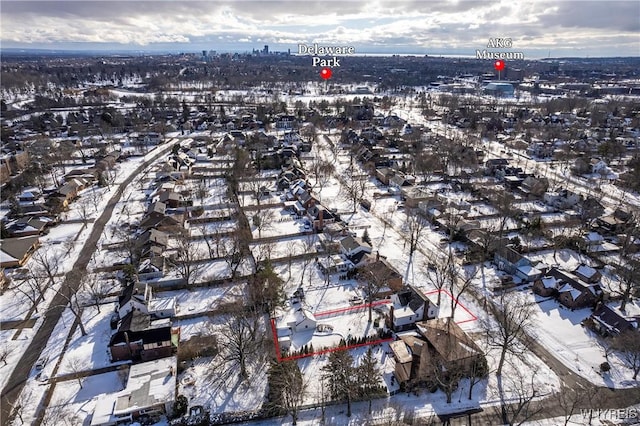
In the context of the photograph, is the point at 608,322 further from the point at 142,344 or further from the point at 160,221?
the point at 160,221

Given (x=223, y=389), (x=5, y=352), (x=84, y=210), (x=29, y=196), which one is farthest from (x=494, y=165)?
(x=29, y=196)

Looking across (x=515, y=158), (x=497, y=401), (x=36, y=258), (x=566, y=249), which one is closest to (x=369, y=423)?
(x=497, y=401)

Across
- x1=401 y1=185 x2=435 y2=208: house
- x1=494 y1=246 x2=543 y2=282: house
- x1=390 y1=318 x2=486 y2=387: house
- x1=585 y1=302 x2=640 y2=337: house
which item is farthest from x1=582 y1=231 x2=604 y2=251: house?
x1=390 y1=318 x2=486 y2=387: house

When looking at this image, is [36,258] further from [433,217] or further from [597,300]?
[597,300]

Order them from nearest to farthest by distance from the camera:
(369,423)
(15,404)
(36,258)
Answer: (369,423), (15,404), (36,258)

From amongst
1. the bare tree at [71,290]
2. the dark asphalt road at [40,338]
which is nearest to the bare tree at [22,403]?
the dark asphalt road at [40,338]

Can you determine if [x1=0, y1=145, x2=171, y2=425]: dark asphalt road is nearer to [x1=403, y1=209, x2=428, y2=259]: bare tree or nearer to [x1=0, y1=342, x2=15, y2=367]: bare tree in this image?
[x1=0, y1=342, x2=15, y2=367]: bare tree
